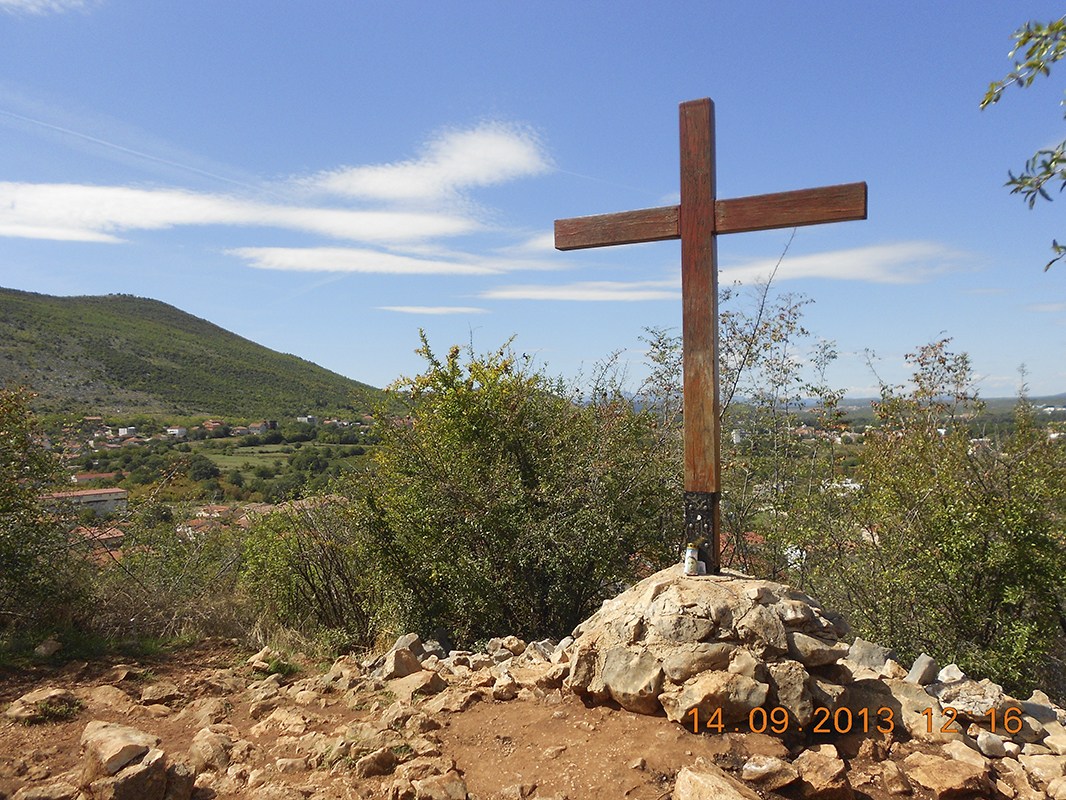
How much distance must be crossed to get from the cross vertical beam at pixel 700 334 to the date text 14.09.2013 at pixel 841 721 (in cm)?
108

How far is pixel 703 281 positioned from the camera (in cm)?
454

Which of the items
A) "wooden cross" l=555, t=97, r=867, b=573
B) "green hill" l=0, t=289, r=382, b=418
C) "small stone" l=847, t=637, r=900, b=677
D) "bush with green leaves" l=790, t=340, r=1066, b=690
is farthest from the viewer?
"green hill" l=0, t=289, r=382, b=418

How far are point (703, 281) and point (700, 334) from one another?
38 centimetres

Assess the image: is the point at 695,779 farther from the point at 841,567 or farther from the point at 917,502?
the point at 917,502

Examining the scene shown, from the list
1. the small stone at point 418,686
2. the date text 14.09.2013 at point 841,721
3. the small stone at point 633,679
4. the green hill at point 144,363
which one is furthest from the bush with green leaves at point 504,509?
the green hill at point 144,363

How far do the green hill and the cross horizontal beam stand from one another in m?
31.2

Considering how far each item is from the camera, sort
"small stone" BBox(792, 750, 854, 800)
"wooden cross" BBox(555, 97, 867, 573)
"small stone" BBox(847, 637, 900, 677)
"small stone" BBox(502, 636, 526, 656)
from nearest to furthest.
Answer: "small stone" BBox(792, 750, 854, 800), "wooden cross" BBox(555, 97, 867, 573), "small stone" BBox(847, 637, 900, 677), "small stone" BBox(502, 636, 526, 656)

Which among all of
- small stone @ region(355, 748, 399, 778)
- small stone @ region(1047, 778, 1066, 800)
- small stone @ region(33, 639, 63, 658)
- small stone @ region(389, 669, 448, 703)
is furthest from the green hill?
small stone @ region(1047, 778, 1066, 800)

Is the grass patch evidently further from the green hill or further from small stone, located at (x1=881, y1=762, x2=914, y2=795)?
the green hill

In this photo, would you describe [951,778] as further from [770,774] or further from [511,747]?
[511,747]

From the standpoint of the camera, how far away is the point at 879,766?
345 centimetres

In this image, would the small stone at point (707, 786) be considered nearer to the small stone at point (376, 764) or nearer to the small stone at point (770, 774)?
the small stone at point (770, 774)

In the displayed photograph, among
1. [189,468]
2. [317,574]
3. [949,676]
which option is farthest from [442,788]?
[189,468]

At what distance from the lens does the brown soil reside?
3223 mm
